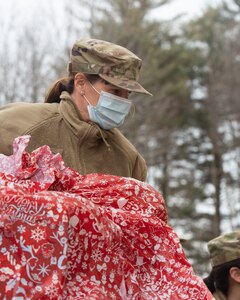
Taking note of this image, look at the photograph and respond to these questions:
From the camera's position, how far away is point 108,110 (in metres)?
4.77

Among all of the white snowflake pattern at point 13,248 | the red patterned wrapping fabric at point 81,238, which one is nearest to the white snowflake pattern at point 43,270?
the red patterned wrapping fabric at point 81,238

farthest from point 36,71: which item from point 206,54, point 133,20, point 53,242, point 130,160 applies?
point 53,242

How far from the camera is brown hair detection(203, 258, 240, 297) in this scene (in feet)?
19.5

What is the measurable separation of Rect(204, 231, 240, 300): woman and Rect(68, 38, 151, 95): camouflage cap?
61.2 inches

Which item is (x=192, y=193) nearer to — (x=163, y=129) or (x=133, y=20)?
(x=163, y=129)

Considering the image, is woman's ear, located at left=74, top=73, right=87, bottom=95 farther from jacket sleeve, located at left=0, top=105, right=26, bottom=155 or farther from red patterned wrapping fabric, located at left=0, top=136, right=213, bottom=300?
red patterned wrapping fabric, located at left=0, top=136, right=213, bottom=300

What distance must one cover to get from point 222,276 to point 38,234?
2.64m

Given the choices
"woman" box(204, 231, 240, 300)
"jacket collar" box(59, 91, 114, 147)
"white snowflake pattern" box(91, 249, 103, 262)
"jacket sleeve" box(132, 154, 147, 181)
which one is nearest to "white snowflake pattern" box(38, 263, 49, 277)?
"white snowflake pattern" box(91, 249, 103, 262)

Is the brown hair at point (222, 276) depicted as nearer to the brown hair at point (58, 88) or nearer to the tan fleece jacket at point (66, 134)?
the tan fleece jacket at point (66, 134)

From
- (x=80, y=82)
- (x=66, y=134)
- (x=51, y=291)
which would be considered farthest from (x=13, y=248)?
(x=80, y=82)

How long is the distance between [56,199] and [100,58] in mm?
1416

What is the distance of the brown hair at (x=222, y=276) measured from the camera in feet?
19.5

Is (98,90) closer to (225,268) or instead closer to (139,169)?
(139,169)

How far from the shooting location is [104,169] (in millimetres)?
4848
